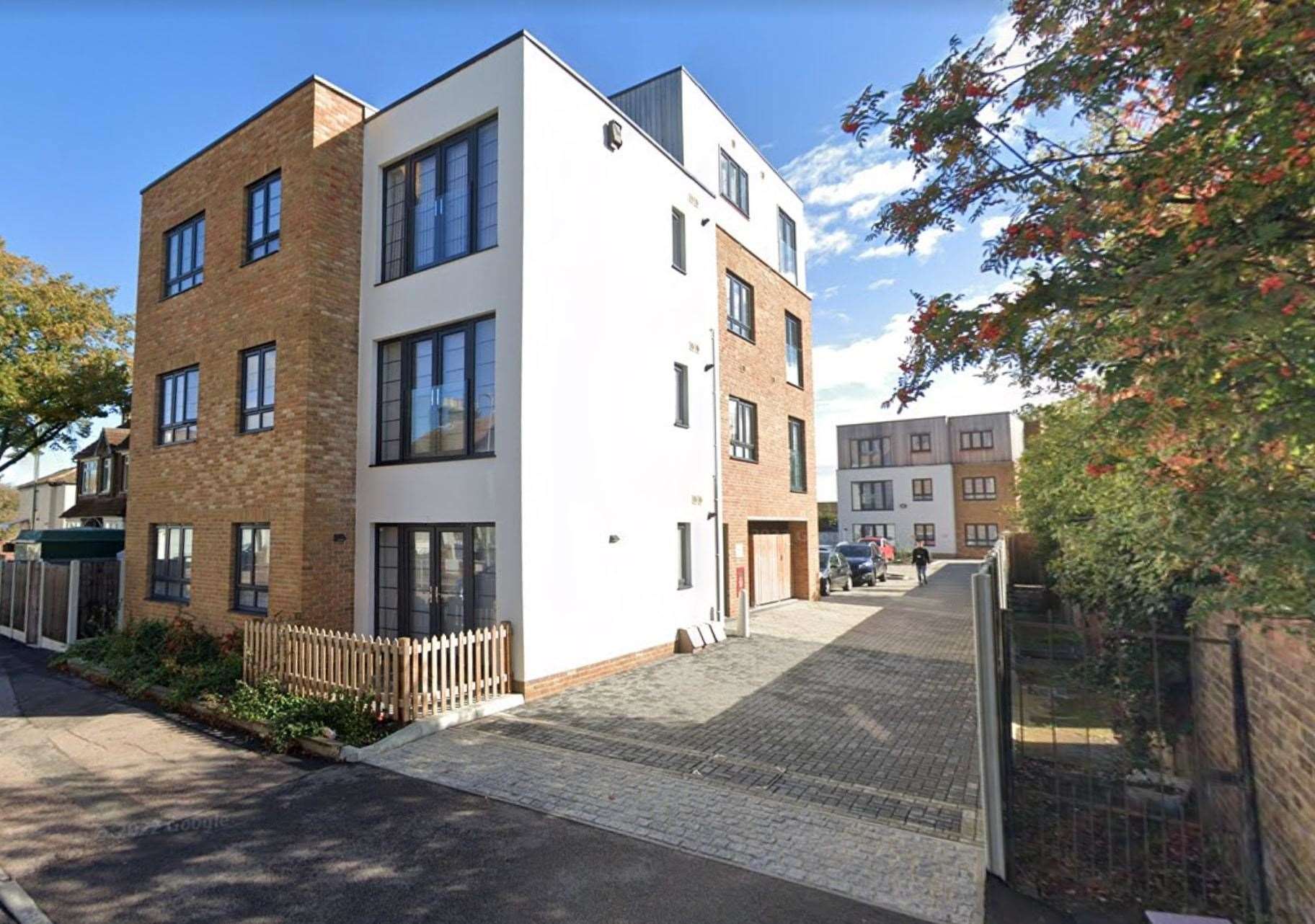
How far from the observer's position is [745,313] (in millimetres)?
17688

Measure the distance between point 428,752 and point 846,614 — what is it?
1290 centimetres

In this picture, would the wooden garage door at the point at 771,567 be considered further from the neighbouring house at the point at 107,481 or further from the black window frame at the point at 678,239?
the neighbouring house at the point at 107,481

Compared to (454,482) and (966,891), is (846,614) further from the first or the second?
(966,891)

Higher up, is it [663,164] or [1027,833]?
[663,164]

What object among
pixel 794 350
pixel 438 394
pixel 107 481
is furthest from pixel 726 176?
pixel 107 481

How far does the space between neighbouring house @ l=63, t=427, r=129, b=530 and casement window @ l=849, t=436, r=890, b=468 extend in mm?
41773

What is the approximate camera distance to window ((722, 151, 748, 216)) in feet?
58.2

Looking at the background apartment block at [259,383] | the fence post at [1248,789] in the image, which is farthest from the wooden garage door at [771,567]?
the fence post at [1248,789]

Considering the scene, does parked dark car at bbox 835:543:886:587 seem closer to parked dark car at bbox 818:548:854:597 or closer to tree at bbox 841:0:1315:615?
parked dark car at bbox 818:548:854:597

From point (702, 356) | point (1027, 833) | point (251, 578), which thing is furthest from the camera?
point (702, 356)

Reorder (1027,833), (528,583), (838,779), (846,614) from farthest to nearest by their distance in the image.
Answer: (846,614), (528,583), (838,779), (1027,833)

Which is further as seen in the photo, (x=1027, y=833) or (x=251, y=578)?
(x=251, y=578)

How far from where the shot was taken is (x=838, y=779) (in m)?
6.09

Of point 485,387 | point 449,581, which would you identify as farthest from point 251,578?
point 485,387
